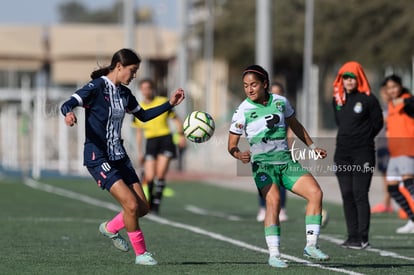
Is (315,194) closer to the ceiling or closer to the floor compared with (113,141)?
closer to the floor

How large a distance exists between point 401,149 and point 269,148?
6163 mm

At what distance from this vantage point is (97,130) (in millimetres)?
11750

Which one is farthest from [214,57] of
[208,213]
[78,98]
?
[78,98]

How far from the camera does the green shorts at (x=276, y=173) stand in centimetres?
1209

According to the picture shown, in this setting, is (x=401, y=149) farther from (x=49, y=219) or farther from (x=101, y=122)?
(x=101, y=122)

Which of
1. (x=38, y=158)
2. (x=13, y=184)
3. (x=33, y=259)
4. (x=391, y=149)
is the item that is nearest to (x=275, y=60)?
(x=38, y=158)

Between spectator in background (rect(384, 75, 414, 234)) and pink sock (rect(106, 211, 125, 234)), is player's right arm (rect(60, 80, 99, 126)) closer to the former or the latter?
pink sock (rect(106, 211, 125, 234))

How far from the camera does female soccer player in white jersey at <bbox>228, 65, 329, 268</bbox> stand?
12.0 m

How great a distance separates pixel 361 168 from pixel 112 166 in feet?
13.3

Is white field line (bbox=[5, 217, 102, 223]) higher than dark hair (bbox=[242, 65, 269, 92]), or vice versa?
dark hair (bbox=[242, 65, 269, 92])

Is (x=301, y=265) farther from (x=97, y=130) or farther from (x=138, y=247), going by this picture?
(x=97, y=130)

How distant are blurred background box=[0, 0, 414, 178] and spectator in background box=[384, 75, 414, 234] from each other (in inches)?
310

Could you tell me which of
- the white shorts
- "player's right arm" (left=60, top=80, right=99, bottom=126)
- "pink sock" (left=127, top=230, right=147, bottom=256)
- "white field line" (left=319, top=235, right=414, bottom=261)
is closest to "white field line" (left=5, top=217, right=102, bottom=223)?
"white field line" (left=319, top=235, right=414, bottom=261)

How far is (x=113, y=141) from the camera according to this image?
38.8 feet
